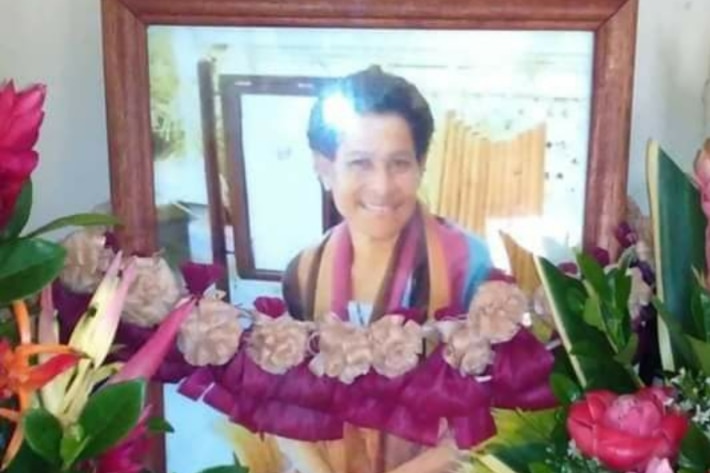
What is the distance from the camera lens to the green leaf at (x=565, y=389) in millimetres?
781

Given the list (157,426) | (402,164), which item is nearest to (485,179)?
(402,164)

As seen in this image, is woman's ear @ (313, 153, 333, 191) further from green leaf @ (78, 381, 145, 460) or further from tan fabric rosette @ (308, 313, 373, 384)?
green leaf @ (78, 381, 145, 460)

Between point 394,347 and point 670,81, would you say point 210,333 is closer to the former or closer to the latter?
point 394,347

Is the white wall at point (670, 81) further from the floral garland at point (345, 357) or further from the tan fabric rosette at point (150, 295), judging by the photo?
the tan fabric rosette at point (150, 295)

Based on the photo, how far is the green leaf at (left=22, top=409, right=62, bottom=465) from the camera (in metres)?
0.68

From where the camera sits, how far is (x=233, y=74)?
85 centimetres

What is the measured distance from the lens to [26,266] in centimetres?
71

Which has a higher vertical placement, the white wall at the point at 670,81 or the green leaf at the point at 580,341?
the white wall at the point at 670,81

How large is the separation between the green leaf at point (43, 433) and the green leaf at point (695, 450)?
1.16 ft

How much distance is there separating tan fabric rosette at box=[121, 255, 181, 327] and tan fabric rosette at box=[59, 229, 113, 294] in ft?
0.09

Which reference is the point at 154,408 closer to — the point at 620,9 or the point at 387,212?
the point at 387,212

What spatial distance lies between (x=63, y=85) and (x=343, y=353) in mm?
307

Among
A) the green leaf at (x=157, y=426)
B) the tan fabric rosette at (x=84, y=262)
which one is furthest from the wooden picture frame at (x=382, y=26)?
the green leaf at (x=157, y=426)

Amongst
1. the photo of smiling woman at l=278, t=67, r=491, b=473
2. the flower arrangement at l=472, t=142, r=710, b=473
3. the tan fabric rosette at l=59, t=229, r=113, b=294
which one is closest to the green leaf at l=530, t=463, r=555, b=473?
the flower arrangement at l=472, t=142, r=710, b=473
